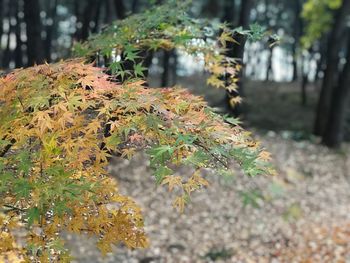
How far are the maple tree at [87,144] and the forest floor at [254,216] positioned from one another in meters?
4.27

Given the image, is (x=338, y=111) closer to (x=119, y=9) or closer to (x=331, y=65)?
(x=331, y=65)

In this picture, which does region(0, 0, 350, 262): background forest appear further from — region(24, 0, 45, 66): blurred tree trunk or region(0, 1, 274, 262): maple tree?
region(0, 1, 274, 262): maple tree

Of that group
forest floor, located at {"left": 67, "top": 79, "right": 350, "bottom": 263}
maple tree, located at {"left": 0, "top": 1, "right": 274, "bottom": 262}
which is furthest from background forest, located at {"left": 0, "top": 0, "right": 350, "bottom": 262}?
maple tree, located at {"left": 0, "top": 1, "right": 274, "bottom": 262}

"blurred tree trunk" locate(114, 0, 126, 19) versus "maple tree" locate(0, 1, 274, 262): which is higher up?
"blurred tree trunk" locate(114, 0, 126, 19)

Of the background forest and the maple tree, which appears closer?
the maple tree

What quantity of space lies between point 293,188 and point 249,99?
8.99 metres

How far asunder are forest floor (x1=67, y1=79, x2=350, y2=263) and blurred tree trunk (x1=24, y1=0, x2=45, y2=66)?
2.95 metres

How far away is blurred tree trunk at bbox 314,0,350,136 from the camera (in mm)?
12977

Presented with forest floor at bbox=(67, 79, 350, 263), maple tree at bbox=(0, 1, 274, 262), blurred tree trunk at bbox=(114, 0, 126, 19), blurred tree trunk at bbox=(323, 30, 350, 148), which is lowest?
forest floor at bbox=(67, 79, 350, 263)

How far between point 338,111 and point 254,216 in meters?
5.51

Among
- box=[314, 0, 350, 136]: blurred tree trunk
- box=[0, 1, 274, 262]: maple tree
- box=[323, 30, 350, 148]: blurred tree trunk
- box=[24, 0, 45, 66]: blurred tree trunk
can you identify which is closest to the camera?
box=[0, 1, 274, 262]: maple tree

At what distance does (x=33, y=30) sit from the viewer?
9.73 m

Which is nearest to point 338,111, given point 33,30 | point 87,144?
point 33,30

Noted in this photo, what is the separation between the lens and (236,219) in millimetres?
8820
